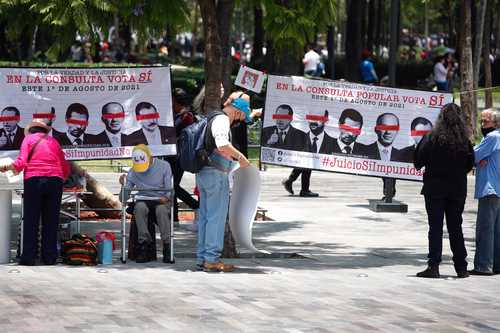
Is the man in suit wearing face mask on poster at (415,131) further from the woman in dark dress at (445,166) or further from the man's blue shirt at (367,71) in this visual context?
the man's blue shirt at (367,71)

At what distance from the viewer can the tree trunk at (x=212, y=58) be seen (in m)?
13.4

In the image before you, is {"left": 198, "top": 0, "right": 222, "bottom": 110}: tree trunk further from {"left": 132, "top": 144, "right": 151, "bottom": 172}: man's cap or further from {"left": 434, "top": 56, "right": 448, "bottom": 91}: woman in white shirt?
{"left": 434, "top": 56, "right": 448, "bottom": 91}: woman in white shirt

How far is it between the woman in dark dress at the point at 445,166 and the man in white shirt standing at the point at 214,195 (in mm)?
1720

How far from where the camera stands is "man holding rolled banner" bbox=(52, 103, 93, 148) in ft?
45.0

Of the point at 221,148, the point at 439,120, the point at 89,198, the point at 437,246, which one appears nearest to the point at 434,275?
the point at 437,246

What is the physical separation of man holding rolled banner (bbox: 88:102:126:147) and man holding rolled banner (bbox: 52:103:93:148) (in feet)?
0.48

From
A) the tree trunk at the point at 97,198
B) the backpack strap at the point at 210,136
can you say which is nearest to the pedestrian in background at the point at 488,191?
the backpack strap at the point at 210,136

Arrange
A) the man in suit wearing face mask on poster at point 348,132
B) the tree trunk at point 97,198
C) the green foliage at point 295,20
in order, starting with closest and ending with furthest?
1. the green foliage at point 295,20
2. the man in suit wearing face mask on poster at point 348,132
3. the tree trunk at point 97,198

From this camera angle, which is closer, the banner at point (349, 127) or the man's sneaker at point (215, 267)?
the man's sneaker at point (215, 267)

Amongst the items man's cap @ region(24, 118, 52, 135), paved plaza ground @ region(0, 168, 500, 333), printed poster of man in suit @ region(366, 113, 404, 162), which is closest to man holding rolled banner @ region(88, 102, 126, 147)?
man's cap @ region(24, 118, 52, 135)

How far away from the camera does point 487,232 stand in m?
12.5

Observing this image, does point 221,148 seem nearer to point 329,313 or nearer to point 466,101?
point 329,313

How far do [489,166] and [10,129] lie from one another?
4938mm

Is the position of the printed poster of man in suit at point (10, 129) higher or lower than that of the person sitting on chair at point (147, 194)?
higher
